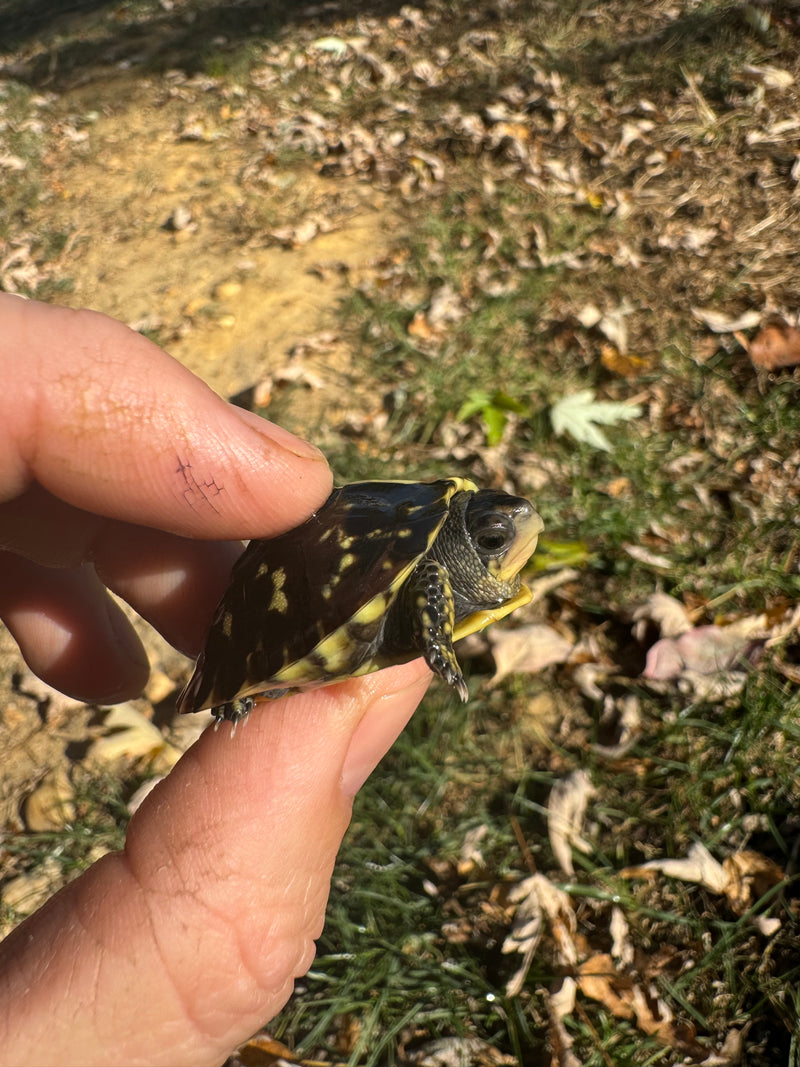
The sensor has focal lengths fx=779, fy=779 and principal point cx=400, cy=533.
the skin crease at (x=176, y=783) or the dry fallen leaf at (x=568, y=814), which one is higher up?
the skin crease at (x=176, y=783)

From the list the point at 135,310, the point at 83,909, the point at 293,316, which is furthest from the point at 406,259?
the point at 83,909

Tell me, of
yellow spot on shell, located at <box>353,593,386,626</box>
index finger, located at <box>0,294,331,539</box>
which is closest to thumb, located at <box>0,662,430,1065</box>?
yellow spot on shell, located at <box>353,593,386,626</box>

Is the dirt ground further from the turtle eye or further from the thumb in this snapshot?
the turtle eye

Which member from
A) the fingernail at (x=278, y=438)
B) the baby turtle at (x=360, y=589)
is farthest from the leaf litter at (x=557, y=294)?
the fingernail at (x=278, y=438)

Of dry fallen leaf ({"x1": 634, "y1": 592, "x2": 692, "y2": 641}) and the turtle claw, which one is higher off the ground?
the turtle claw

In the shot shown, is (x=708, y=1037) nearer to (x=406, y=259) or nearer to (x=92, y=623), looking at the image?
(x=92, y=623)

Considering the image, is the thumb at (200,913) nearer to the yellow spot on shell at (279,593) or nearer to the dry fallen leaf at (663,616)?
the yellow spot on shell at (279,593)
